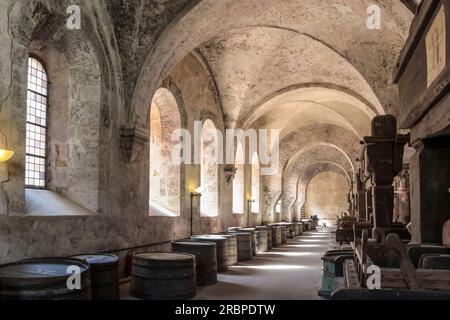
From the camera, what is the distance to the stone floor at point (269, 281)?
7.13 m

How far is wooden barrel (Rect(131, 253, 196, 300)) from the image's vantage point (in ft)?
20.0

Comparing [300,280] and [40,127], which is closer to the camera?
[40,127]

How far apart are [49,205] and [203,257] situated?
2.78 meters

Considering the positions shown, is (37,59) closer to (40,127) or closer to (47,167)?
(40,127)

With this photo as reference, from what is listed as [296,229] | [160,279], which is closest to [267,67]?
A: [160,279]

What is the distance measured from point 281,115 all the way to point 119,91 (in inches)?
543

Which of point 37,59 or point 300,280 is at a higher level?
point 37,59

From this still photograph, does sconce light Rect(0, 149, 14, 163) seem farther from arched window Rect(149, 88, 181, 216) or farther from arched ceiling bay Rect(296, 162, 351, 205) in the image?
arched ceiling bay Rect(296, 162, 351, 205)

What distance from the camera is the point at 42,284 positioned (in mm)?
3945

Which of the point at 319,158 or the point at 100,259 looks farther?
the point at 319,158

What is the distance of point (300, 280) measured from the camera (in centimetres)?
876

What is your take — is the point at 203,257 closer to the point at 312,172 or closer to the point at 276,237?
the point at 276,237

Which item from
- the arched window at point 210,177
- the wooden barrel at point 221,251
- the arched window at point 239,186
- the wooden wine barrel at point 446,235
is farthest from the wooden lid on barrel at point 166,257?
the arched window at point 239,186

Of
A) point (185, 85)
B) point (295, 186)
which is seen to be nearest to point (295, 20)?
point (185, 85)
